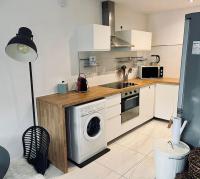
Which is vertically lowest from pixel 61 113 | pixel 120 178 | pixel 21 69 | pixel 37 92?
pixel 120 178

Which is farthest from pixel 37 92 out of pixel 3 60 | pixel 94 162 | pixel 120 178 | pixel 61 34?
pixel 120 178

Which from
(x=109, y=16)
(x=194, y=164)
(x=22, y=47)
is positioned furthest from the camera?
(x=109, y=16)

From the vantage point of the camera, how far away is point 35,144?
95.3 inches

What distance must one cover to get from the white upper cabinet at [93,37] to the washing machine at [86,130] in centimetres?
87

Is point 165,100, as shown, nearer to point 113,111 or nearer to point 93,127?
point 113,111

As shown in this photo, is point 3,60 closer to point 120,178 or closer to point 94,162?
point 94,162

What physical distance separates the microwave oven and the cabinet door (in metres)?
0.45

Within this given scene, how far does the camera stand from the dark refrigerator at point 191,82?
71.5 inches

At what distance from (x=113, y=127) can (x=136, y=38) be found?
1.83m

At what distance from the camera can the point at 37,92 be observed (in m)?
2.53

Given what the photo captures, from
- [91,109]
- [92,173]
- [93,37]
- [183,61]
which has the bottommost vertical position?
[92,173]

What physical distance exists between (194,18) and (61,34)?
1.78 m

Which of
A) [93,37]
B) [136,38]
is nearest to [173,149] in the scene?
[93,37]

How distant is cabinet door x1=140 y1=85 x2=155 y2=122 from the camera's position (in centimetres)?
352
